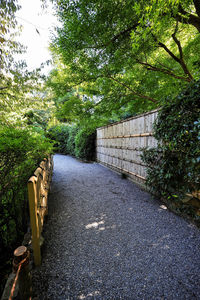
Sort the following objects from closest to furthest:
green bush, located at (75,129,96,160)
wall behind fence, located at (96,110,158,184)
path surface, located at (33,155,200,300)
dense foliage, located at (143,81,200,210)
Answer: path surface, located at (33,155,200,300) < dense foliage, located at (143,81,200,210) < wall behind fence, located at (96,110,158,184) < green bush, located at (75,129,96,160)

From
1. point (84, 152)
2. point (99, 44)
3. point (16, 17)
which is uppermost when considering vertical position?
point (16, 17)

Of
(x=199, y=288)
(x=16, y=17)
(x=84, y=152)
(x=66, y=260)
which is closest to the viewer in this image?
(x=199, y=288)

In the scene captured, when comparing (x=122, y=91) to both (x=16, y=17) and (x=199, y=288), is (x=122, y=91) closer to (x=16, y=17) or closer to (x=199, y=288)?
(x=16, y=17)

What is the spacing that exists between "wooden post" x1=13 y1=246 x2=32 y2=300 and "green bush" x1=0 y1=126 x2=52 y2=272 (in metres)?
1.06

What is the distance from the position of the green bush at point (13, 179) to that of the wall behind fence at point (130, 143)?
2.86m

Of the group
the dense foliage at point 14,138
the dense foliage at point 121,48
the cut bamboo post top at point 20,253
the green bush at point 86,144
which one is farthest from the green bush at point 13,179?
the green bush at point 86,144

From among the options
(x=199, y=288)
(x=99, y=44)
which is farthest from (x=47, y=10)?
(x=199, y=288)

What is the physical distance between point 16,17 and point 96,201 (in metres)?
5.16

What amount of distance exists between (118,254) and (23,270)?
4.08 ft

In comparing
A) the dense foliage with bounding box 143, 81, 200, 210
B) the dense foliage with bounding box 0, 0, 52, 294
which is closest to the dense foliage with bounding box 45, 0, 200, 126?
the dense foliage with bounding box 143, 81, 200, 210

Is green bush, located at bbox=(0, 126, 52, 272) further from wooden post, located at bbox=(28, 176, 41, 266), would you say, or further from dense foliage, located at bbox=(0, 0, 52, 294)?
wooden post, located at bbox=(28, 176, 41, 266)

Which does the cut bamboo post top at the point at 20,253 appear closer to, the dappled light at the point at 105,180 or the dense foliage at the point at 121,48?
the dappled light at the point at 105,180

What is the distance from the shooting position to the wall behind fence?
3881mm

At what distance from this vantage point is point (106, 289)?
56.3 inches
